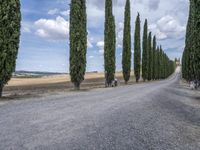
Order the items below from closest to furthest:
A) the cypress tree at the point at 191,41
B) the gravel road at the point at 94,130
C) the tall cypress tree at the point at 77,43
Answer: the gravel road at the point at 94,130 → the cypress tree at the point at 191,41 → the tall cypress tree at the point at 77,43

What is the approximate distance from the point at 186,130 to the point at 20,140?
5034mm

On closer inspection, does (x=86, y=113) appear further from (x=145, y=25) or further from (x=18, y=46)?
(x=145, y=25)

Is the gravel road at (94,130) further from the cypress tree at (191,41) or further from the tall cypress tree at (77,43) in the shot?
the tall cypress tree at (77,43)

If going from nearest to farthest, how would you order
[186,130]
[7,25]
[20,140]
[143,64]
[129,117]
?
1. [20,140]
2. [186,130]
3. [129,117]
4. [7,25]
5. [143,64]

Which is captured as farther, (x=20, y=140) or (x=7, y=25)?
(x=7, y=25)

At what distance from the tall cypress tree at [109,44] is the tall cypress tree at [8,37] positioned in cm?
2412

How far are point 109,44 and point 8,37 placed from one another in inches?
997

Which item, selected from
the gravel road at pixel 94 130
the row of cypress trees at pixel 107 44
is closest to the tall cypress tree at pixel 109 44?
the row of cypress trees at pixel 107 44

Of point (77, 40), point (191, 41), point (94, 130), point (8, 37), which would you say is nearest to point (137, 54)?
point (191, 41)

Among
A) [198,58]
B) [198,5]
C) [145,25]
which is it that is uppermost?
[145,25]

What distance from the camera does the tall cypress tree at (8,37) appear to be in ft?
61.3

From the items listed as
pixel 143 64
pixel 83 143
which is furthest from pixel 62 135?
pixel 143 64

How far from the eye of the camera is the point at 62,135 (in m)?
7.87

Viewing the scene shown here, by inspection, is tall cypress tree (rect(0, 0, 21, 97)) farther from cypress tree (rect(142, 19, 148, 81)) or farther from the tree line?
cypress tree (rect(142, 19, 148, 81))
